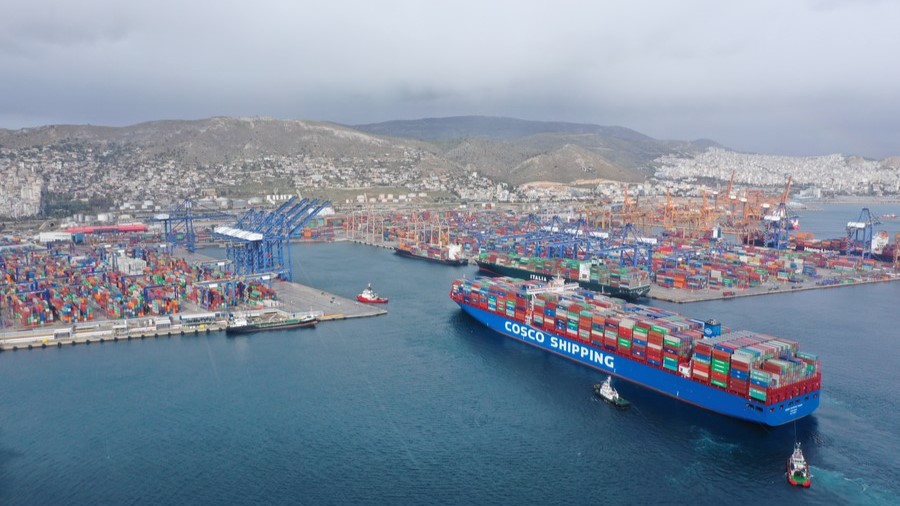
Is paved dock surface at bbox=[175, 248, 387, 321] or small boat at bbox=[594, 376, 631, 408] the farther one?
paved dock surface at bbox=[175, 248, 387, 321]

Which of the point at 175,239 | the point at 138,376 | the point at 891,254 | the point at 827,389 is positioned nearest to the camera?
the point at 827,389

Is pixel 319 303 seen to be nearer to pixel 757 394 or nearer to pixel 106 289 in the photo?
pixel 106 289

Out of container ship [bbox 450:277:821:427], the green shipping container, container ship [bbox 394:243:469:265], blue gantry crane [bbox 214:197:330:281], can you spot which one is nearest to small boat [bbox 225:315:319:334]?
blue gantry crane [bbox 214:197:330:281]

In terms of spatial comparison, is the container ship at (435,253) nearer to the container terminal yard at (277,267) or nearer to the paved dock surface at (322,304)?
the container terminal yard at (277,267)

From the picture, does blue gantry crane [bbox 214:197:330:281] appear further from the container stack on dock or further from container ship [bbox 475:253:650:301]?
container ship [bbox 475:253:650:301]

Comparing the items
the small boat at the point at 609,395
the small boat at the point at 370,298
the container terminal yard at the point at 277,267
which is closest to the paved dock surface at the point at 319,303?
the container terminal yard at the point at 277,267

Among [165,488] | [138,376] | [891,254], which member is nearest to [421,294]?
[138,376]

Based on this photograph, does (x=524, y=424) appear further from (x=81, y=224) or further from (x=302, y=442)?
(x=81, y=224)
